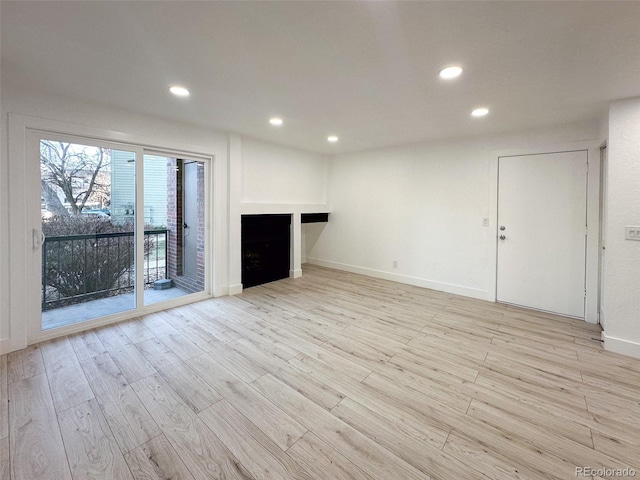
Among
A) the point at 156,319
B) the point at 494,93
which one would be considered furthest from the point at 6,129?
the point at 494,93

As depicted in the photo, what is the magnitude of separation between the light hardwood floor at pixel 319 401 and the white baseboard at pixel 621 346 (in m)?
0.11

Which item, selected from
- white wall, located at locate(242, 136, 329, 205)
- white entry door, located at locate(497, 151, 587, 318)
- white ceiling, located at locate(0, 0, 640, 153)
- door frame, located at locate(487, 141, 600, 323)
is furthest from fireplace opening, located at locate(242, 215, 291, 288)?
door frame, located at locate(487, 141, 600, 323)

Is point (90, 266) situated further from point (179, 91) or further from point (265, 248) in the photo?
point (265, 248)

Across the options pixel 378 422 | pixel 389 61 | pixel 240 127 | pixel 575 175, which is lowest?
pixel 378 422

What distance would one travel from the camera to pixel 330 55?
1.94 meters

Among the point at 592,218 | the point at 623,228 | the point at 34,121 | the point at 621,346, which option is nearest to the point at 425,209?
the point at 592,218

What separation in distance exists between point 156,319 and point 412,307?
3.23m

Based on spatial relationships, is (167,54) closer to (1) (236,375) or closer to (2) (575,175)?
(1) (236,375)

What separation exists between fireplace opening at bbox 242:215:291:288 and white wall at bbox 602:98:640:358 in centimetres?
430

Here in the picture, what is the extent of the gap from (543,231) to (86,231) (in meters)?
5.49

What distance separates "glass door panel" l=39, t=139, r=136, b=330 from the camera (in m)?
2.81

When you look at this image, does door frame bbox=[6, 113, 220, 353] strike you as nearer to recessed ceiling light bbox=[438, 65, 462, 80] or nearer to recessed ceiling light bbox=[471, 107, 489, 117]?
recessed ceiling light bbox=[438, 65, 462, 80]

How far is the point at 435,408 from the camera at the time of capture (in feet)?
6.09

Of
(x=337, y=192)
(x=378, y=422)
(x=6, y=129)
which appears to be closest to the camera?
(x=378, y=422)
